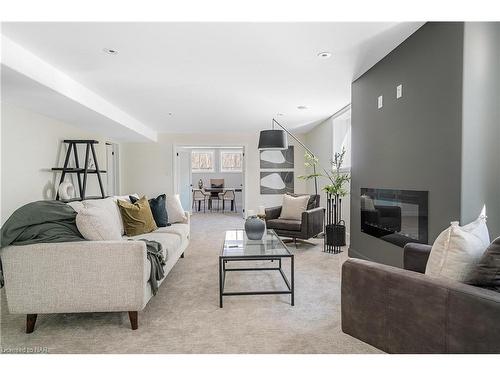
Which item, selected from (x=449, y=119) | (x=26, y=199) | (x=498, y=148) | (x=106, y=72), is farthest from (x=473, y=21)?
(x=26, y=199)

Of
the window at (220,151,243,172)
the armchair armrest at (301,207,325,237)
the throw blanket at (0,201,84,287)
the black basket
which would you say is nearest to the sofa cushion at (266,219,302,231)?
the armchair armrest at (301,207,325,237)

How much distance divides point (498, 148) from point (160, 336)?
2639 millimetres

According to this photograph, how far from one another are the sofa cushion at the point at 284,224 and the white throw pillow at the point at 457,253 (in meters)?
2.78

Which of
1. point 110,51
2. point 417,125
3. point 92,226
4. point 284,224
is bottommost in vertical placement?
point 284,224

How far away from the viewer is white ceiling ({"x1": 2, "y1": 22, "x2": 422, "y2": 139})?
241 cm

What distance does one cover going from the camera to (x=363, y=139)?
3.58m

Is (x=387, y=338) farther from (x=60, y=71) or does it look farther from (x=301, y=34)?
(x=60, y=71)

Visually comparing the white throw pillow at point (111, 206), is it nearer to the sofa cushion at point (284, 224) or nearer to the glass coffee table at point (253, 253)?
the glass coffee table at point (253, 253)

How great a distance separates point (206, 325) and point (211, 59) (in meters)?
2.40

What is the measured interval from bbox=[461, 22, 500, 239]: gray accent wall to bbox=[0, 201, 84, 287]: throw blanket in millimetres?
2727

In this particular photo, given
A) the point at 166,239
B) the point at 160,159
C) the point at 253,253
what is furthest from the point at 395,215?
the point at 160,159

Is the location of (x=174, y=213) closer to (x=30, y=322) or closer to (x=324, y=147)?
(x=30, y=322)

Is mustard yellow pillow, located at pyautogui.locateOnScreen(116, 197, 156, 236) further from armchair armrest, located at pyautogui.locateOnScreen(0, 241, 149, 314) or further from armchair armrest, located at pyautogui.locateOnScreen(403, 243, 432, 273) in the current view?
armchair armrest, located at pyautogui.locateOnScreen(403, 243, 432, 273)

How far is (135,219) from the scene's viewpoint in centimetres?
318
